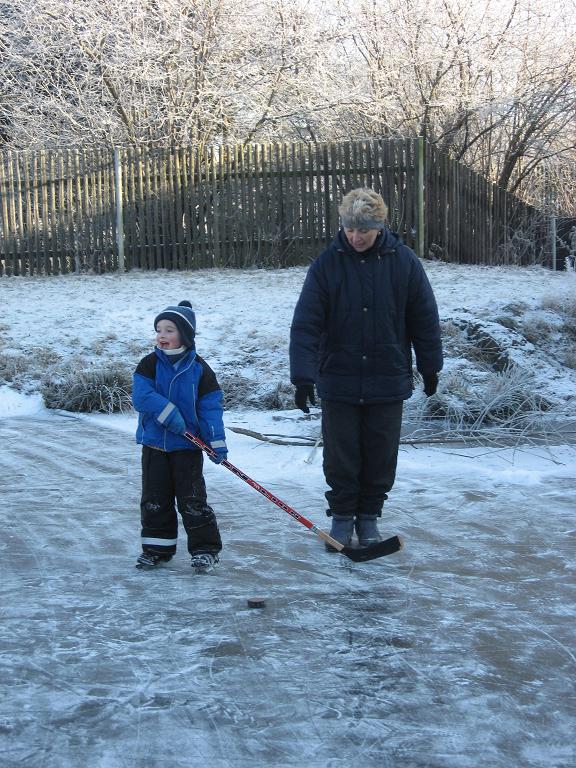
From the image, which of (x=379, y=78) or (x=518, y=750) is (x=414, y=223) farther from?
(x=518, y=750)

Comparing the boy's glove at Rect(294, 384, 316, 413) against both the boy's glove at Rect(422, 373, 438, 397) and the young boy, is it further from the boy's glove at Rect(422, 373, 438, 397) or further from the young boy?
the boy's glove at Rect(422, 373, 438, 397)

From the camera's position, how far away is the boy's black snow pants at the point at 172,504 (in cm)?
473

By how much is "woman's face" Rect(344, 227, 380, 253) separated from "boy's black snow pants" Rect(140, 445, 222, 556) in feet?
4.21

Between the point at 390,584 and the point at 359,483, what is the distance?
743mm

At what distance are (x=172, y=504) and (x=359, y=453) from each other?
3.23 feet

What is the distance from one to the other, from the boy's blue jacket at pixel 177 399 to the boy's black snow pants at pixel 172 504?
80 mm

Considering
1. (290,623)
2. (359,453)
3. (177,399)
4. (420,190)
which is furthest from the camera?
(420,190)

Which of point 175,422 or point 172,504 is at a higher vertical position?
point 175,422

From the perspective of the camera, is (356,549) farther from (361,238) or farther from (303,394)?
(361,238)

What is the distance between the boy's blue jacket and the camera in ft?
15.5

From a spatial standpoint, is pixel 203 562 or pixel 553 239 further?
pixel 553 239

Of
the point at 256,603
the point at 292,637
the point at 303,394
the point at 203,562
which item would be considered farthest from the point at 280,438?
the point at 292,637

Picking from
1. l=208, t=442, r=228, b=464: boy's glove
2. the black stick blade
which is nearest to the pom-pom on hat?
l=208, t=442, r=228, b=464: boy's glove

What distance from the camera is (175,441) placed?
4.73 m
